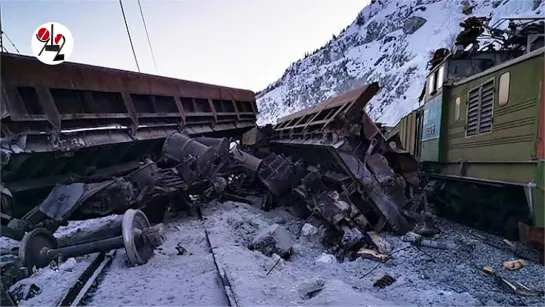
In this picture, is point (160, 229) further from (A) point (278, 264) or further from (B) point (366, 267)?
(B) point (366, 267)

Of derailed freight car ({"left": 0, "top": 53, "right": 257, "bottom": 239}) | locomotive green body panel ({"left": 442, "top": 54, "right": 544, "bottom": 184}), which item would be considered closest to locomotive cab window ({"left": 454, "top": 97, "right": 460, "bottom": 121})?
locomotive green body panel ({"left": 442, "top": 54, "right": 544, "bottom": 184})

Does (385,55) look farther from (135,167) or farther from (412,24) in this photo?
(135,167)

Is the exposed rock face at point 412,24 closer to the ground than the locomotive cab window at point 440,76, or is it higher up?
higher up

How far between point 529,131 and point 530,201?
73 cm

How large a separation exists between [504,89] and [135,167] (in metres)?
5.06

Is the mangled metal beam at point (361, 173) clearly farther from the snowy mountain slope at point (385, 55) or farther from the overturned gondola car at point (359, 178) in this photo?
the snowy mountain slope at point (385, 55)

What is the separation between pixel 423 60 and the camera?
25.3 meters

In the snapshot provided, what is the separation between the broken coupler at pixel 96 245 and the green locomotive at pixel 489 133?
3781 millimetres

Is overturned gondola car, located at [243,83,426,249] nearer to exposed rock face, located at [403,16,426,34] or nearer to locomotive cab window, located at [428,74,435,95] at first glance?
locomotive cab window, located at [428,74,435,95]

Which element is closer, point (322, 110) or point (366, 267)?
point (366, 267)

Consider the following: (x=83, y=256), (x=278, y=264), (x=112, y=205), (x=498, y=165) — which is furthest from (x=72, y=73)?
(x=498, y=165)

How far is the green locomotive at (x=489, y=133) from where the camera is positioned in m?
4.36

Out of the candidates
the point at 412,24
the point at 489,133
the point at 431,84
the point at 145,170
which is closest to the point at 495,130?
the point at 489,133

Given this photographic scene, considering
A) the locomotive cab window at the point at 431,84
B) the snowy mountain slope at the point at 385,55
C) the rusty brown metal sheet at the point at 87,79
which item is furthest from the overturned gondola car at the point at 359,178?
the snowy mountain slope at the point at 385,55
